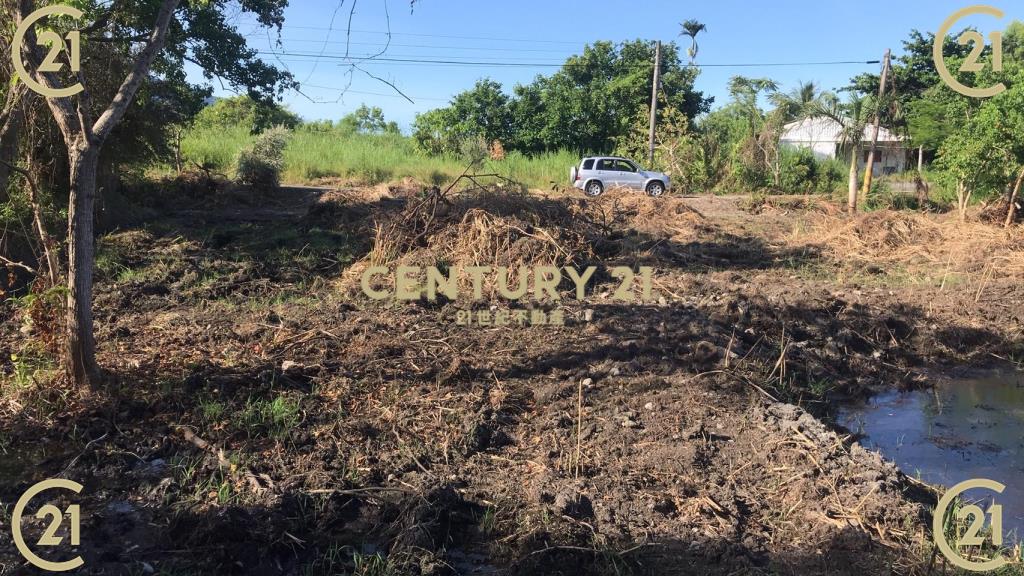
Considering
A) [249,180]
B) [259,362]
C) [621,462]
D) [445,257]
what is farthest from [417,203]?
[249,180]

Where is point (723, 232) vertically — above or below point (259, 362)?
above

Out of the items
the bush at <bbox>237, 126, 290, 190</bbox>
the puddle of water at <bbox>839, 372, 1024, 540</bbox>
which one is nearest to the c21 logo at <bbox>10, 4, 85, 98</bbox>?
the puddle of water at <bbox>839, 372, 1024, 540</bbox>

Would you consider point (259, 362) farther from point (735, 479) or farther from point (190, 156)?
point (190, 156)

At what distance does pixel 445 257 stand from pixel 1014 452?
561cm

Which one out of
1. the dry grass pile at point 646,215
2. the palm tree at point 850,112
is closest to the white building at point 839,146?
the palm tree at point 850,112

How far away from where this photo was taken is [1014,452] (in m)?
A: 4.72

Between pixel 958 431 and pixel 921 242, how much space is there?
723 cm

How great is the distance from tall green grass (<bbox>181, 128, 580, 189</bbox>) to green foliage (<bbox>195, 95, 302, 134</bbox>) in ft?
7.02

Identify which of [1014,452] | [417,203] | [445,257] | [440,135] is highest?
[440,135]

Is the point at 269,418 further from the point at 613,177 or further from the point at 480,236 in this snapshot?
the point at 613,177

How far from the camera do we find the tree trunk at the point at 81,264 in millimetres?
4121

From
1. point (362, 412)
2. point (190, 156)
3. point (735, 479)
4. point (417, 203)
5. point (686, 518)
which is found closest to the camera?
point (686, 518)

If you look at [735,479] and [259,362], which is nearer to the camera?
[735,479]

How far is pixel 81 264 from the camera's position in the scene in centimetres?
423
